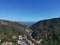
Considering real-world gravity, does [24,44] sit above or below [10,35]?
below

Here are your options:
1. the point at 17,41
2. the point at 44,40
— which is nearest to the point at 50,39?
the point at 44,40

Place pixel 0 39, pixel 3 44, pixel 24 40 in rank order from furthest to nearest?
pixel 24 40, pixel 0 39, pixel 3 44

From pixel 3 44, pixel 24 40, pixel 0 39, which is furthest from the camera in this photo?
pixel 24 40

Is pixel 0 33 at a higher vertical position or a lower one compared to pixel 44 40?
higher

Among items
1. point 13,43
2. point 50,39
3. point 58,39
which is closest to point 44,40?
point 50,39

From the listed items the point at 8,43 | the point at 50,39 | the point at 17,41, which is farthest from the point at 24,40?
the point at 50,39

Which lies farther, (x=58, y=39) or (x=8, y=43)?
(x=58, y=39)

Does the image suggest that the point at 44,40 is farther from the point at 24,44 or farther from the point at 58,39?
the point at 24,44

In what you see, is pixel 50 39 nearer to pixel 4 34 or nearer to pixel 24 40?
pixel 24 40

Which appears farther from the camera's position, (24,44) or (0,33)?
(0,33)
